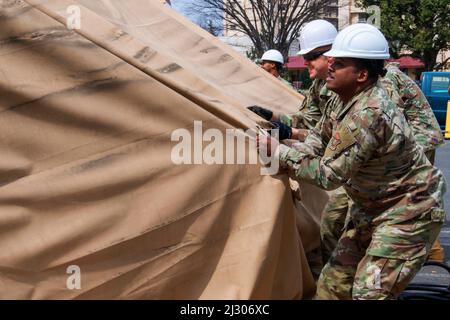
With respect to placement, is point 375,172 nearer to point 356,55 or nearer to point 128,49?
point 356,55

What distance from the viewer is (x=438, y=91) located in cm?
2106

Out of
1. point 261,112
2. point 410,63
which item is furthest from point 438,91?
point 410,63

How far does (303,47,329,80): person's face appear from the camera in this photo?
471cm

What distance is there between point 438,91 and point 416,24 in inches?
553

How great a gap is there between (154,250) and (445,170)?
9.92 meters

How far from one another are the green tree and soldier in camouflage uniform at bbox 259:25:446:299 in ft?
101

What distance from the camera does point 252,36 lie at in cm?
2805

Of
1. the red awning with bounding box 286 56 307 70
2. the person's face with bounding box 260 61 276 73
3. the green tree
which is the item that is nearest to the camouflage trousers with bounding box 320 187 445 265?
the person's face with bounding box 260 61 276 73

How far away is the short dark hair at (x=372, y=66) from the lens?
11.9 ft

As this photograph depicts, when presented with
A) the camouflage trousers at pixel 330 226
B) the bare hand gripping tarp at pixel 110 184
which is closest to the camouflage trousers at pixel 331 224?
the camouflage trousers at pixel 330 226

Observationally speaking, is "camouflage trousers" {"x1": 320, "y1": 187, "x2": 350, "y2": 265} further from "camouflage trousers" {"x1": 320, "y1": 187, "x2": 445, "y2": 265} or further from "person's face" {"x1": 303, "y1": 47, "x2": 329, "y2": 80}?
"person's face" {"x1": 303, "y1": 47, "x2": 329, "y2": 80}

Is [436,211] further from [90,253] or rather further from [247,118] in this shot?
[90,253]
